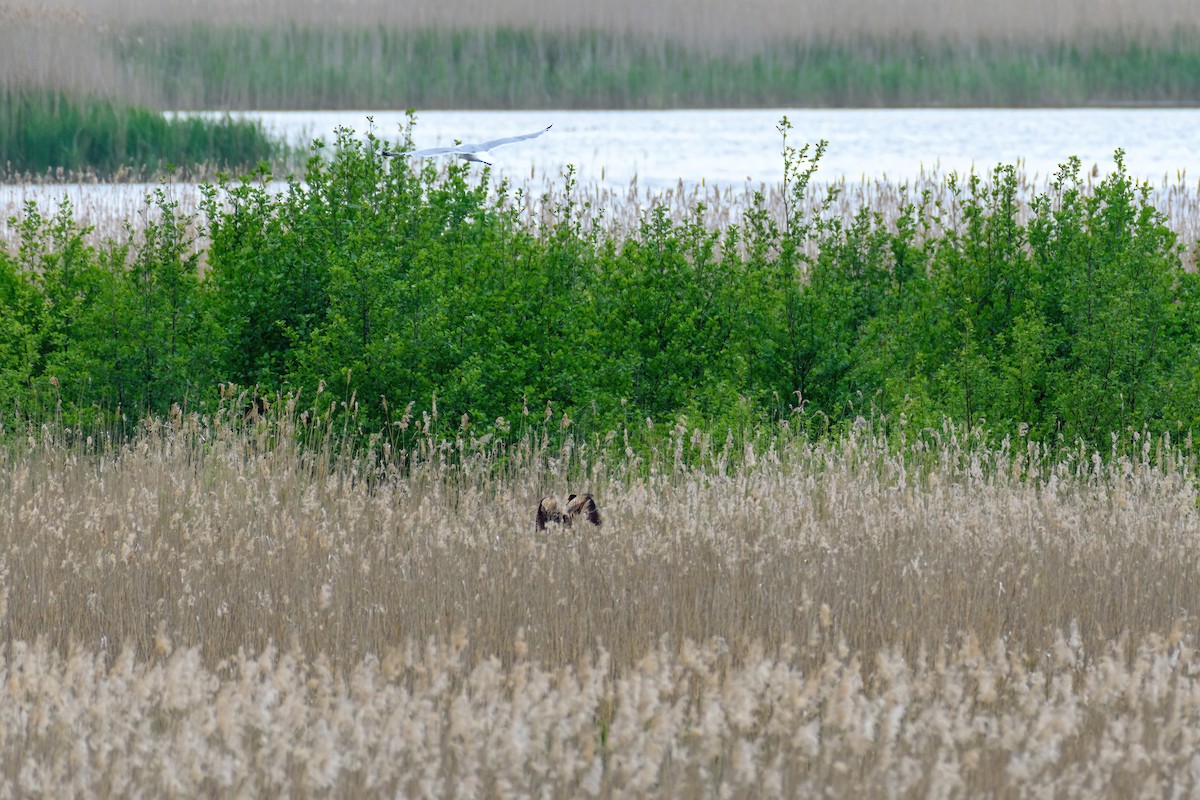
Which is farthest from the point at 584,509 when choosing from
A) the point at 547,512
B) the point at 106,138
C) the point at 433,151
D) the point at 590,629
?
the point at 106,138

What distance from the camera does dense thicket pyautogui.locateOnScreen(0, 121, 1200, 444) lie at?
922 centimetres

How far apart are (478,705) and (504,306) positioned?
18.1 ft

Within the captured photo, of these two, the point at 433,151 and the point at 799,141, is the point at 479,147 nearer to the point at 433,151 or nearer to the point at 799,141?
the point at 433,151

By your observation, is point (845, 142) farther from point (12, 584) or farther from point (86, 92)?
point (12, 584)

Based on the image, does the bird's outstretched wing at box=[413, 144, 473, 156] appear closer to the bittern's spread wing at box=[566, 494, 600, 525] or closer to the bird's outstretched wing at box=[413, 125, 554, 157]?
the bird's outstretched wing at box=[413, 125, 554, 157]

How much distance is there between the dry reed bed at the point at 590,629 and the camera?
A: 11.8 ft

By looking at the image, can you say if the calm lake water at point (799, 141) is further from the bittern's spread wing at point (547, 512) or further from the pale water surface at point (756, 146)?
the bittern's spread wing at point (547, 512)

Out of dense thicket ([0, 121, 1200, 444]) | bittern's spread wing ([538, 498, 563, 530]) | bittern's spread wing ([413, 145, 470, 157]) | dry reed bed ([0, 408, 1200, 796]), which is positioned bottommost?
dry reed bed ([0, 408, 1200, 796])

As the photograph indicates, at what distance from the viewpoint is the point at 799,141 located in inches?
1330

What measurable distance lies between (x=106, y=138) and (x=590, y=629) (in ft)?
75.9

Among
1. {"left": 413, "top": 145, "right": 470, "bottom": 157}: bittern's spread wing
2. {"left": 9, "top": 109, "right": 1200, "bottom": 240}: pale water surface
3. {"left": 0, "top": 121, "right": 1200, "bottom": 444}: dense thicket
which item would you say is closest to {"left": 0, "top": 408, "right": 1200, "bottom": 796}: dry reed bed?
{"left": 0, "top": 121, "right": 1200, "bottom": 444}: dense thicket

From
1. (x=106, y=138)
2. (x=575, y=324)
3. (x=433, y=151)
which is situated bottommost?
(x=575, y=324)

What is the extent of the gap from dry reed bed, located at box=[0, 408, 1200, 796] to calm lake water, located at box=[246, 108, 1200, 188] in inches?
566

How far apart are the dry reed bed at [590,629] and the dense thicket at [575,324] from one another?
73 cm
